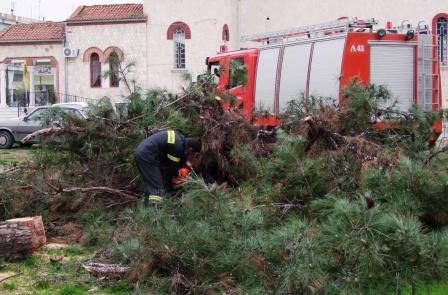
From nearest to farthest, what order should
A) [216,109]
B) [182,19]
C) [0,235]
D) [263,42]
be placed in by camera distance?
1. [0,235]
2. [216,109]
3. [263,42]
4. [182,19]

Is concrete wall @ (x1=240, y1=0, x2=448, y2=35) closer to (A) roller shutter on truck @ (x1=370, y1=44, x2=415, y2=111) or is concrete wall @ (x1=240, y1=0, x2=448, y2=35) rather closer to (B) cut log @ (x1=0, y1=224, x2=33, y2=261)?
(A) roller shutter on truck @ (x1=370, y1=44, x2=415, y2=111)

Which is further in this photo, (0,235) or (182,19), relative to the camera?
(182,19)

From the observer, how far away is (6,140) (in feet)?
66.5

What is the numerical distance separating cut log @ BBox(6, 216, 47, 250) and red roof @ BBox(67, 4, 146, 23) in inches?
1008

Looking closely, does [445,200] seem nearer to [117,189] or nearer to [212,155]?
[212,155]

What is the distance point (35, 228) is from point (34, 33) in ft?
95.0

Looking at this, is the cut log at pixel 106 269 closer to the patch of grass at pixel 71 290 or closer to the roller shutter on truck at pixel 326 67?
the patch of grass at pixel 71 290

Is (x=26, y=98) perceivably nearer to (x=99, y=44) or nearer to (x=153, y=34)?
(x=99, y=44)

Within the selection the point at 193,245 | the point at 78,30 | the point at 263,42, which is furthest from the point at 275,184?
the point at 78,30

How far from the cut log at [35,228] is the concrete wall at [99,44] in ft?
80.7

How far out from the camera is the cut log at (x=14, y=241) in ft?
22.9

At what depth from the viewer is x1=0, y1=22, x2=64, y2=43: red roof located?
110 ft

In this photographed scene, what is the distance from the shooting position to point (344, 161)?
6953 mm

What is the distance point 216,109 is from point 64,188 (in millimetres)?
2299
